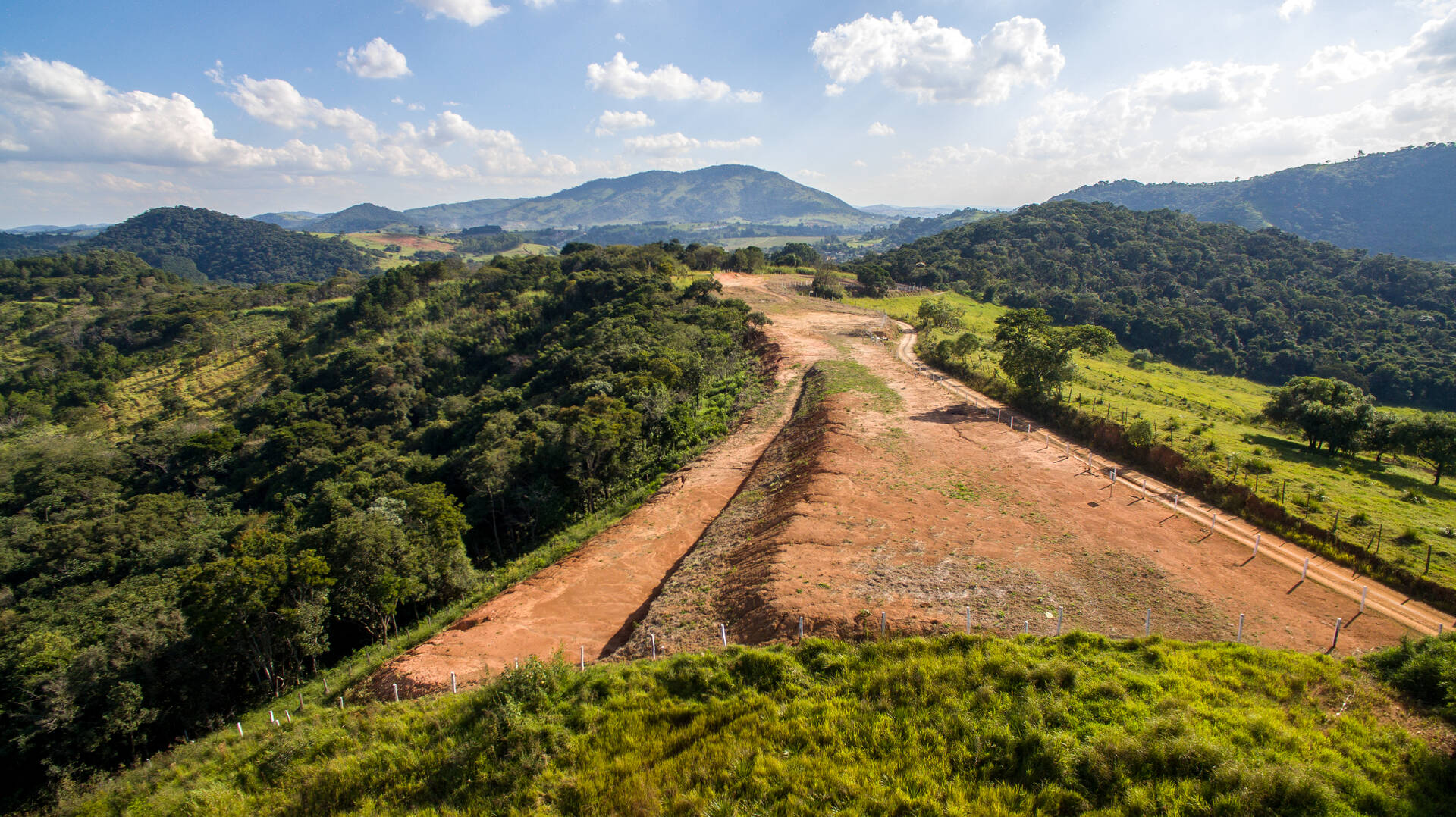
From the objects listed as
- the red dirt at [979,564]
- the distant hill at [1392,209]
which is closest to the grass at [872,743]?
the red dirt at [979,564]

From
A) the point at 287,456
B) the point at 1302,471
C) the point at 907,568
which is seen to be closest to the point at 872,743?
the point at 907,568

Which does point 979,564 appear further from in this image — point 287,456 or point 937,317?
point 287,456

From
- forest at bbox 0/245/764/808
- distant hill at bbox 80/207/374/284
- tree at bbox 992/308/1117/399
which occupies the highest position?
distant hill at bbox 80/207/374/284

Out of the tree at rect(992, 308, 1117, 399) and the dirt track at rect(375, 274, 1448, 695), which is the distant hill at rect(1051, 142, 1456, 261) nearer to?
the tree at rect(992, 308, 1117, 399)

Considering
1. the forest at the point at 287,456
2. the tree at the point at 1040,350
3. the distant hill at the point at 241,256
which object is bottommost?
the forest at the point at 287,456

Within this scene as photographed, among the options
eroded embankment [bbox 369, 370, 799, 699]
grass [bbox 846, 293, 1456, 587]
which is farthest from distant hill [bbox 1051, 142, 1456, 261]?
eroded embankment [bbox 369, 370, 799, 699]

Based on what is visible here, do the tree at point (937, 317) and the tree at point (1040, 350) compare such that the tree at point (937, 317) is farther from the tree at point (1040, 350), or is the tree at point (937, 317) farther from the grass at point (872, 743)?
the grass at point (872, 743)
